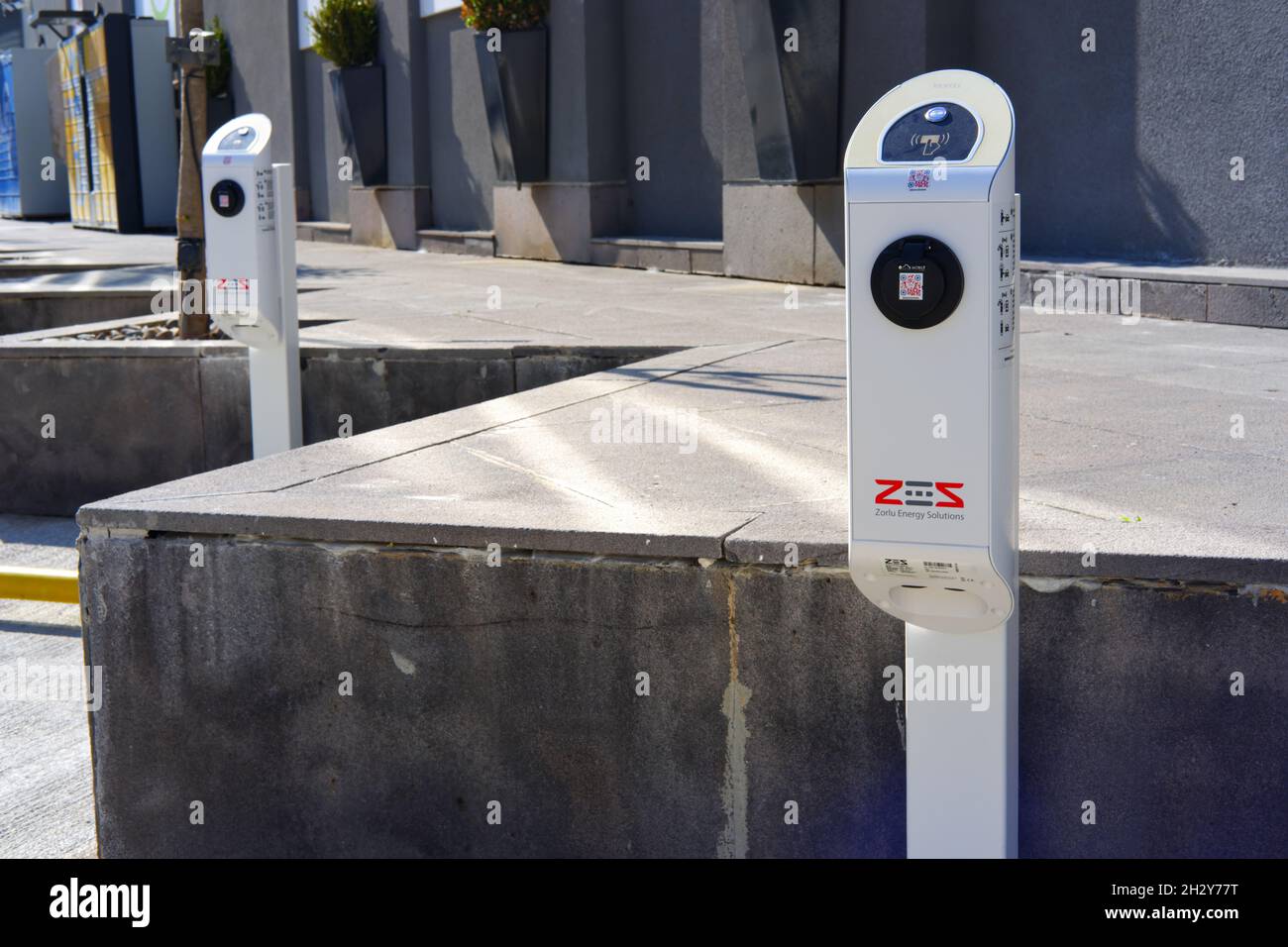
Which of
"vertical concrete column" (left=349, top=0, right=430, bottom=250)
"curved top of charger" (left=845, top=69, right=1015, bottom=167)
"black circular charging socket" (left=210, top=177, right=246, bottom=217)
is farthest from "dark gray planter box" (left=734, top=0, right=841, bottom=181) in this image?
"curved top of charger" (left=845, top=69, right=1015, bottom=167)

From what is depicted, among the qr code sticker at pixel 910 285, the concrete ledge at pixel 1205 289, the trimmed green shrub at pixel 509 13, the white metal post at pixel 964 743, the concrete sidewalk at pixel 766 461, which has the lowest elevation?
the white metal post at pixel 964 743

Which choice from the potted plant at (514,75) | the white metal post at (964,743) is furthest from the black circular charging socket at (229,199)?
the potted plant at (514,75)

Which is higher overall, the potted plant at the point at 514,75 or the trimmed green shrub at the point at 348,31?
the trimmed green shrub at the point at 348,31

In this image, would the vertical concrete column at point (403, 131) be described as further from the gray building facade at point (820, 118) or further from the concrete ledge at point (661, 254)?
the concrete ledge at point (661, 254)

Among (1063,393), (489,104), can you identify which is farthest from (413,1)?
(1063,393)

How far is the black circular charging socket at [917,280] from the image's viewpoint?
2.34 m

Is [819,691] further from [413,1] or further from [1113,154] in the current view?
[413,1]

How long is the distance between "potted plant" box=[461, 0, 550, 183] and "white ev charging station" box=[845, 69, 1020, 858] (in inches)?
487

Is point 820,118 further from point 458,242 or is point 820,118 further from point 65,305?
point 458,242

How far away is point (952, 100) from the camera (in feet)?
→ 7.87

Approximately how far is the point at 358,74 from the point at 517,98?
4190 mm

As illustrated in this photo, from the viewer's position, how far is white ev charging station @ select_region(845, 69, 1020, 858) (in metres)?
2.34

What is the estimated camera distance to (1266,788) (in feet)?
10.2
